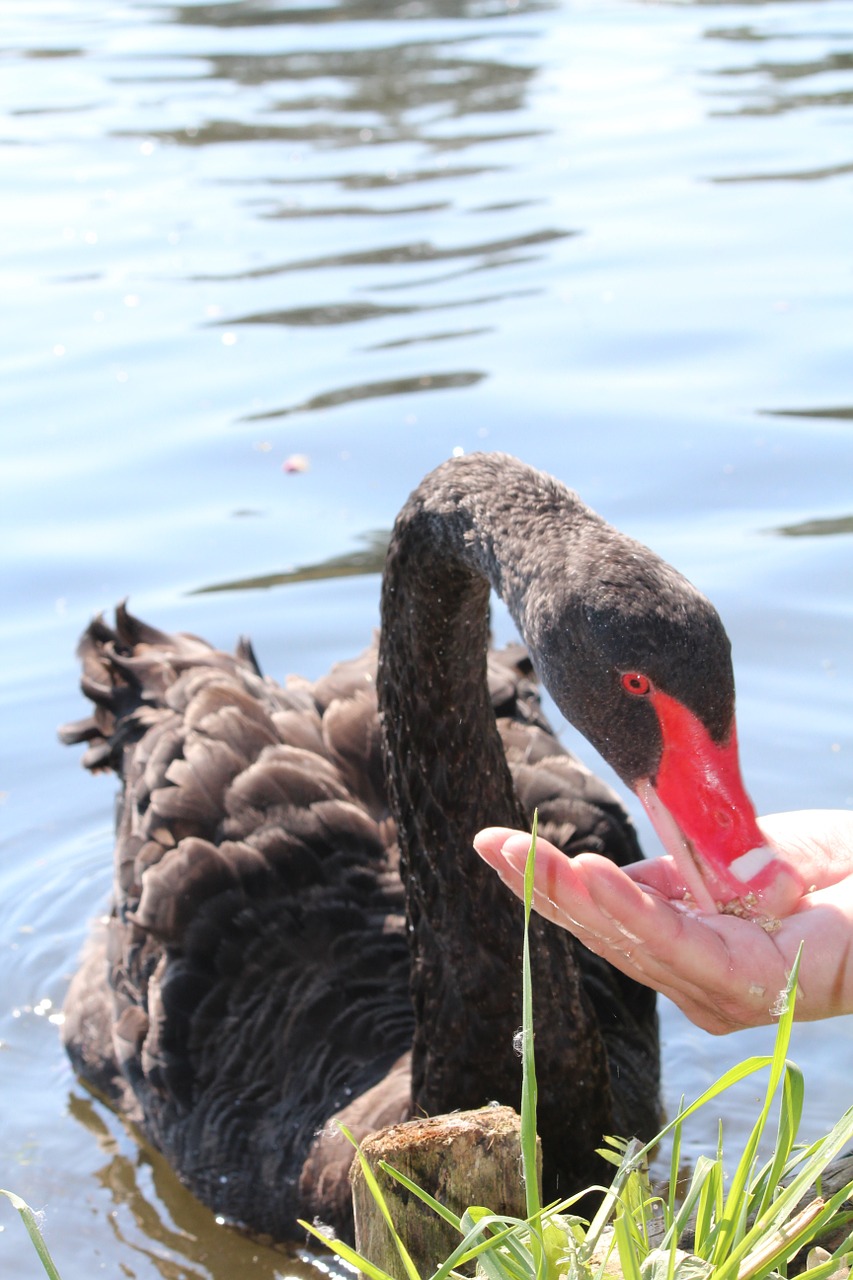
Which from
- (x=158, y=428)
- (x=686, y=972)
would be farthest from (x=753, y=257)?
(x=686, y=972)

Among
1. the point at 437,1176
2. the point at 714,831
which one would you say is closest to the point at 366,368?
the point at 714,831

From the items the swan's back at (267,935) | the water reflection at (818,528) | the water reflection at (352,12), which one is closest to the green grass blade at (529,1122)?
the swan's back at (267,935)

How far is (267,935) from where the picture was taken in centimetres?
379

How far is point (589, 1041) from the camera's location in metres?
3.28

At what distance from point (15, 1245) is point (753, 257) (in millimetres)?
6476

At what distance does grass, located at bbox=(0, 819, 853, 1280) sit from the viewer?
185 cm

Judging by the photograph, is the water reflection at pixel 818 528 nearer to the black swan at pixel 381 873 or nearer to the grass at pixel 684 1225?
the black swan at pixel 381 873

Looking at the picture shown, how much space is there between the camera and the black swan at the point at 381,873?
9.43 feet

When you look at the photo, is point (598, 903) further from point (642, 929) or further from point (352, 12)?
point (352, 12)

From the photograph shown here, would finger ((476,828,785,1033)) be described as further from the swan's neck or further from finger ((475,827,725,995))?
the swan's neck

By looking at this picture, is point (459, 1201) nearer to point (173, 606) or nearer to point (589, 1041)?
point (589, 1041)

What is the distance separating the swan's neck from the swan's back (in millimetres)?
96

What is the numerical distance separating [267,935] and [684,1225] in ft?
6.43

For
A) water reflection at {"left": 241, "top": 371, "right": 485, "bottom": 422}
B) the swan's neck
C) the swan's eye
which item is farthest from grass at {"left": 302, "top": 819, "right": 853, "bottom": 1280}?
water reflection at {"left": 241, "top": 371, "right": 485, "bottom": 422}
